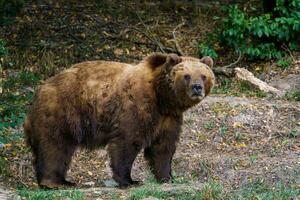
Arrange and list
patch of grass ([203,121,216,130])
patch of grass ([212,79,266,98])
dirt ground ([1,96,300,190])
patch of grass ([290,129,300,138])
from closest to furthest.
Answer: dirt ground ([1,96,300,190])
patch of grass ([290,129,300,138])
patch of grass ([203,121,216,130])
patch of grass ([212,79,266,98])

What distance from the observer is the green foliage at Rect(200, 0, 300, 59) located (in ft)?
44.5

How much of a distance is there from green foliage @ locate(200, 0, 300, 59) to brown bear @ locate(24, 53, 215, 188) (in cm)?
526

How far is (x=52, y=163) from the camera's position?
8.62m

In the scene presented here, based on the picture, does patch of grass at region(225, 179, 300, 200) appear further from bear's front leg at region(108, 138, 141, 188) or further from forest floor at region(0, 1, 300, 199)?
bear's front leg at region(108, 138, 141, 188)

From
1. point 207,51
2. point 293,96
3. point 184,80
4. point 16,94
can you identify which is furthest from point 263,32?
point 184,80

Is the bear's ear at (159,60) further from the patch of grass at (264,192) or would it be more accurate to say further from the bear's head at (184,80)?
the patch of grass at (264,192)

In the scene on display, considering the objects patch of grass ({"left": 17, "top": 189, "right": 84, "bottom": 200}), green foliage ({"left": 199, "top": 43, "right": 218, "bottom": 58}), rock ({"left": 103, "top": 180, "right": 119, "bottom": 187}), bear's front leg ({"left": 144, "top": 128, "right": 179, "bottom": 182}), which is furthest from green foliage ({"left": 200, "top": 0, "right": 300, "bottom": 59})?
patch of grass ({"left": 17, "top": 189, "right": 84, "bottom": 200})

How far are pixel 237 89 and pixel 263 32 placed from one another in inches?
60.4

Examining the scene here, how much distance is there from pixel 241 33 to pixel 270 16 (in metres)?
0.66

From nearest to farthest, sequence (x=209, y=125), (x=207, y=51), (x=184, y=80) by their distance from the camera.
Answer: (x=184, y=80) → (x=209, y=125) → (x=207, y=51)

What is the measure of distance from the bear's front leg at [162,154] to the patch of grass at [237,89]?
3879mm

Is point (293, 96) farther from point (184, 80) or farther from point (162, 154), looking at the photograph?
point (184, 80)

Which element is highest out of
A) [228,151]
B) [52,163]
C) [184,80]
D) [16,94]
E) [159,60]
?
[159,60]

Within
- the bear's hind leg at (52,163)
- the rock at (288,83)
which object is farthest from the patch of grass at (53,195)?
the rock at (288,83)
